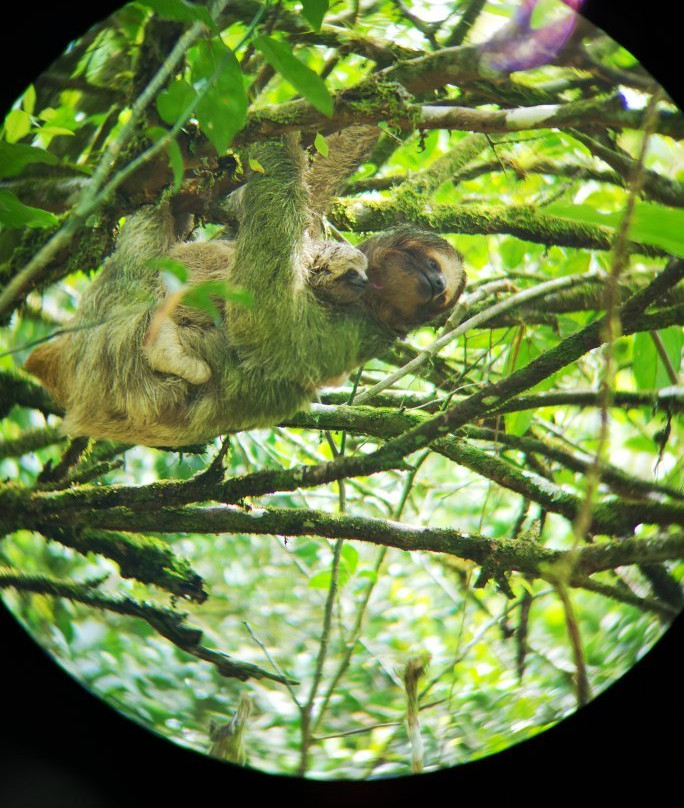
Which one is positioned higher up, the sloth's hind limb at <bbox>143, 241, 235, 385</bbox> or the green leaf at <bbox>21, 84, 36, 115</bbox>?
the green leaf at <bbox>21, 84, 36, 115</bbox>

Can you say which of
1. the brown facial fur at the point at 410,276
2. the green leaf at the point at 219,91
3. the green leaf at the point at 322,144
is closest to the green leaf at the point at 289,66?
the green leaf at the point at 219,91

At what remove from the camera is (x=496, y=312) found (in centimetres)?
154

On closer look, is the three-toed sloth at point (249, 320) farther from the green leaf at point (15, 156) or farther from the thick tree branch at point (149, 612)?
the thick tree branch at point (149, 612)

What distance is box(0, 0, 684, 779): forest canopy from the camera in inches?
56.1

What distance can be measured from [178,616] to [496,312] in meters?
0.97

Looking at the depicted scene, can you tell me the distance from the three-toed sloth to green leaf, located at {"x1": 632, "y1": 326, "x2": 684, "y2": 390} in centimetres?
40

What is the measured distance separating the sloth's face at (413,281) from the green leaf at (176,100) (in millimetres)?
550

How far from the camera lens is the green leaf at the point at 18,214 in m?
1.38

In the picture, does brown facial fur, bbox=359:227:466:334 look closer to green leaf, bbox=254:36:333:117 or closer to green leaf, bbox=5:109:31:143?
green leaf, bbox=254:36:333:117

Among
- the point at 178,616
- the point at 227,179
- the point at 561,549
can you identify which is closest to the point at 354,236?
the point at 227,179

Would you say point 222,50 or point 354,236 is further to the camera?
point 354,236

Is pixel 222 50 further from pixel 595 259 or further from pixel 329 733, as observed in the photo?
pixel 329 733

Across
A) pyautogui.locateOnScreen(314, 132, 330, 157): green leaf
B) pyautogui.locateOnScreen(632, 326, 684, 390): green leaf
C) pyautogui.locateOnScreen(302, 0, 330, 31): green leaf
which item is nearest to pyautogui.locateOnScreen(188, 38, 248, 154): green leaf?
pyautogui.locateOnScreen(302, 0, 330, 31): green leaf

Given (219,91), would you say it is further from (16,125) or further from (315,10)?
(16,125)
